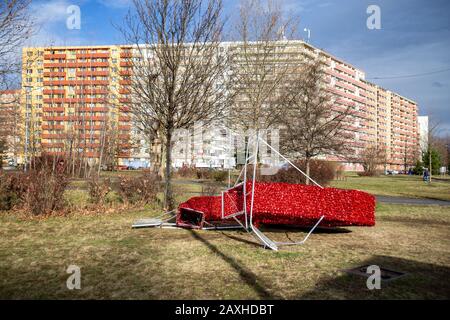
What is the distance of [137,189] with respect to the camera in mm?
12750

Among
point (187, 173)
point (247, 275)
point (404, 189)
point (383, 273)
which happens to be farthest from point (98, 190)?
point (187, 173)

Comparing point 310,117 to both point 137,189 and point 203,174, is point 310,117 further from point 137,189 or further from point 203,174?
point 203,174

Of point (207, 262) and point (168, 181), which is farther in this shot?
Result: point (168, 181)

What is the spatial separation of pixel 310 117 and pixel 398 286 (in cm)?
1386

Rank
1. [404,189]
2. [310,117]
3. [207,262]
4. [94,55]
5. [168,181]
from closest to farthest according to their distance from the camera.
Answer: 1. [207,262]
2. [168,181]
3. [310,117]
4. [404,189]
5. [94,55]

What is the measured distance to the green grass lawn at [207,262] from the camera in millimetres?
4293

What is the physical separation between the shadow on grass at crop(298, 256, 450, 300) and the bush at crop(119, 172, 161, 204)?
8.71 metres

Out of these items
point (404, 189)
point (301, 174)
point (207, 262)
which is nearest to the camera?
point (207, 262)

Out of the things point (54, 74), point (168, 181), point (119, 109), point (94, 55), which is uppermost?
point (94, 55)

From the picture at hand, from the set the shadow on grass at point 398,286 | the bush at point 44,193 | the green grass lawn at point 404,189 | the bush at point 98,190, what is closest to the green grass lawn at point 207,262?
the shadow on grass at point 398,286

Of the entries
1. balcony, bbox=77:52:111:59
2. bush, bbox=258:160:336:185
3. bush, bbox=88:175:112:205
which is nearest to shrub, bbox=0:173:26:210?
bush, bbox=88:175:112:205

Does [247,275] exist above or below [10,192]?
below

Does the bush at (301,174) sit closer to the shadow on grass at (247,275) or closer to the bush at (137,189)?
the bush at (137,189)
